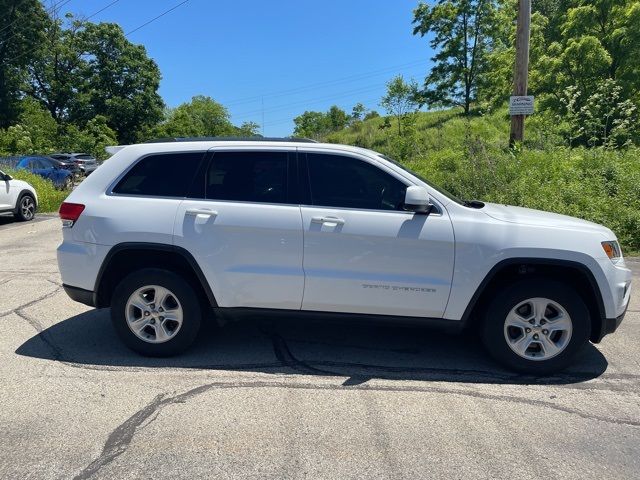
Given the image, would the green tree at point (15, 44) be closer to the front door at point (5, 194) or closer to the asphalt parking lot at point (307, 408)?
the front door at point (5, 194)

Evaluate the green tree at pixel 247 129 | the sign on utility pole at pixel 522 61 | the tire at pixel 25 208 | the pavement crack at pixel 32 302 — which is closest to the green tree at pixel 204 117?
the green tree at pixel 247 129

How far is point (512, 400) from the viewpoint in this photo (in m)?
3.79

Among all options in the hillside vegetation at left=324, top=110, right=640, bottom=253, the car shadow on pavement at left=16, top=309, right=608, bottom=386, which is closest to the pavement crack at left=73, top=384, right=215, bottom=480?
the car shadow on pavement at left=16, top=309, right=608, bottom=386

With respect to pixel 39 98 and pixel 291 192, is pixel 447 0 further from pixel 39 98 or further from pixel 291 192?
pixel 39 98

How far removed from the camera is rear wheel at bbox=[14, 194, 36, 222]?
12.8 m

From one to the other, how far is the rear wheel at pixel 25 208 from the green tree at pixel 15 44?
106ft

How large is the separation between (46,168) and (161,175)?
18.9m

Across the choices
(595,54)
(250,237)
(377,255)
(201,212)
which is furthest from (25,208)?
(595,54)

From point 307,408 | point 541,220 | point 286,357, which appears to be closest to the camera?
point 307,408

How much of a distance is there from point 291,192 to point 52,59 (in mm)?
52802

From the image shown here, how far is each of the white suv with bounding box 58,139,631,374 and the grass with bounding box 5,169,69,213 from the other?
40.1 feet

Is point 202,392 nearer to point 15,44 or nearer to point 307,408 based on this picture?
point 307,408

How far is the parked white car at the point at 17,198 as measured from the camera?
12.3m

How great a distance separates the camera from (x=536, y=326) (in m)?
4.17
